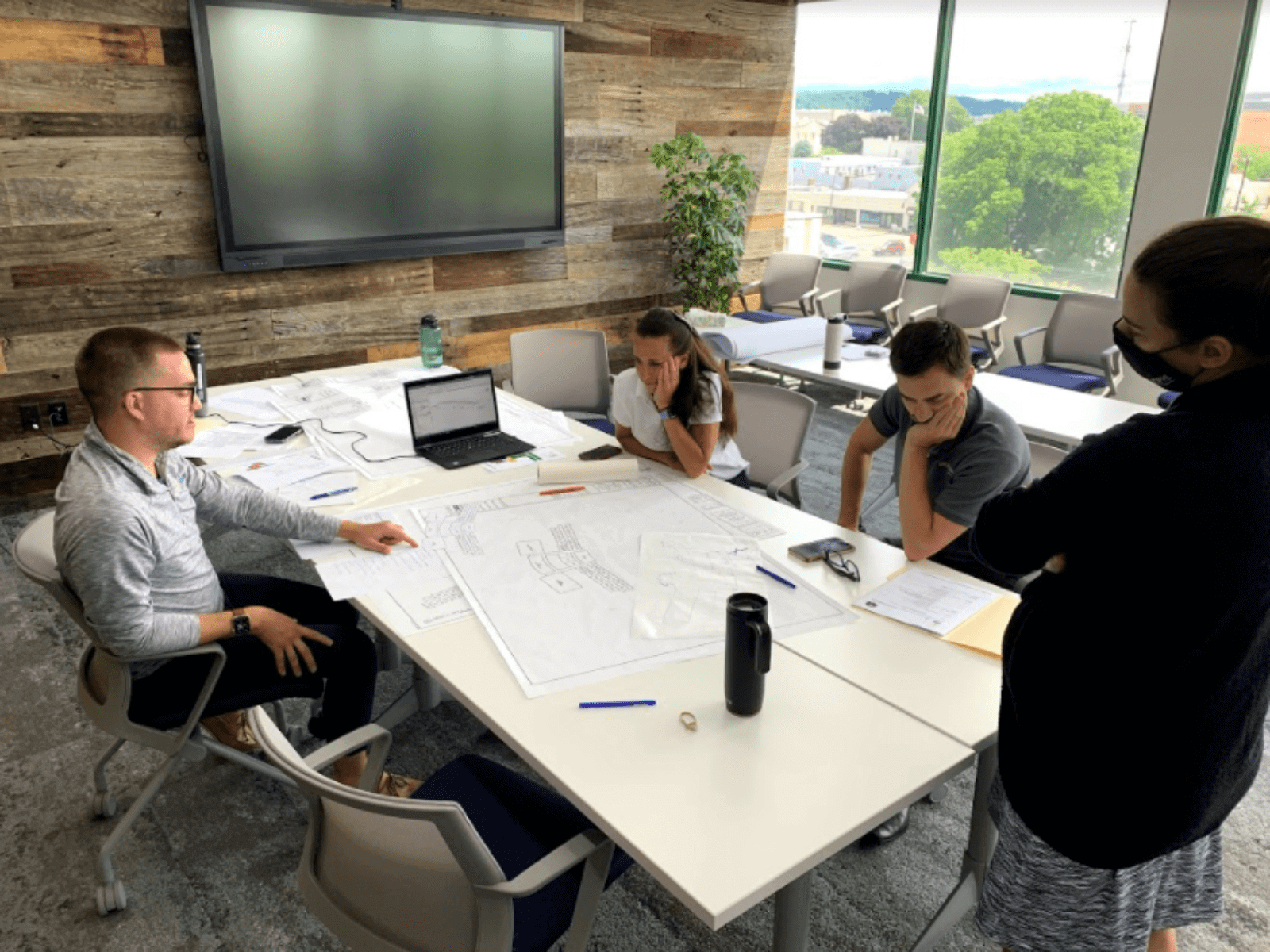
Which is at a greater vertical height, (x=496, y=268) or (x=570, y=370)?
(x=496, y=268)

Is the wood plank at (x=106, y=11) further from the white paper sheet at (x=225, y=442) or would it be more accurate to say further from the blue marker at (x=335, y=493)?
the blue marker at (x=335, y=493)

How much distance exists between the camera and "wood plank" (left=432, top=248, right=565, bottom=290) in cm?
559

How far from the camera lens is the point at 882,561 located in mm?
2217

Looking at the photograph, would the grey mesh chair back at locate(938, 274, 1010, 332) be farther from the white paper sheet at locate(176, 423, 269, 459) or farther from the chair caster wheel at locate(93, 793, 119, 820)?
the chair caster wheel at locate(93, 793, 119, 820)

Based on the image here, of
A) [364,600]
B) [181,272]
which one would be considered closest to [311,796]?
[364,600]

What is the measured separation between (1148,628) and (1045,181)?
6094mm

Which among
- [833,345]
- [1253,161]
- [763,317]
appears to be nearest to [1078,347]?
[1253,161]

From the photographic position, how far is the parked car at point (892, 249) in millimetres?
7223

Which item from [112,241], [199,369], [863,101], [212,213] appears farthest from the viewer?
[863,101]

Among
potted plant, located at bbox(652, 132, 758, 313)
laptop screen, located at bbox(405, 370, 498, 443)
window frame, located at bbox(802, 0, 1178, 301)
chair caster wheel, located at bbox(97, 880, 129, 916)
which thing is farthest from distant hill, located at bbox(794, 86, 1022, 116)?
chair caster wheel, located at bbox(97, 880, 129, 916)

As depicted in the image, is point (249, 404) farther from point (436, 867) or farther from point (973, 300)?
point (973, 300)

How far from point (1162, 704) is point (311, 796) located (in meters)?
1.23

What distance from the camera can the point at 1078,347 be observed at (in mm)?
5270

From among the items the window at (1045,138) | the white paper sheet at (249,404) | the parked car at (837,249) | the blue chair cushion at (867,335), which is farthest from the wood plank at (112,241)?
the window at (1045,138)
